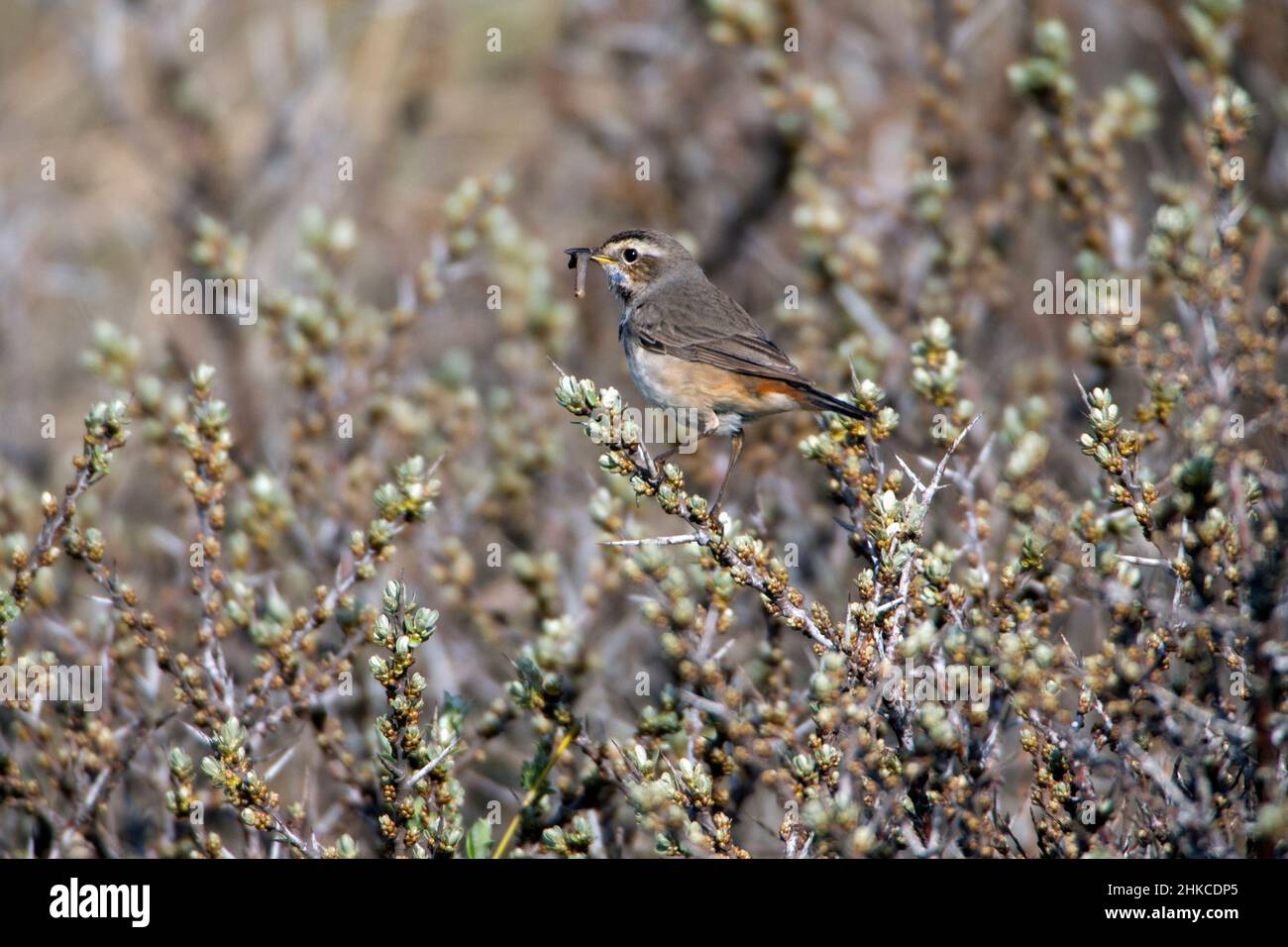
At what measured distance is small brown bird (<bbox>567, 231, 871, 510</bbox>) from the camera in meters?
5.40

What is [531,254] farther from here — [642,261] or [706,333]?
[706,333]

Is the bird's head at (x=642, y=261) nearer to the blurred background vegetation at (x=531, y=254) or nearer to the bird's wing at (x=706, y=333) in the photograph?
the bird's wing at (x=706, y=333)

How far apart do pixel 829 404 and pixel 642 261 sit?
2.27 metres

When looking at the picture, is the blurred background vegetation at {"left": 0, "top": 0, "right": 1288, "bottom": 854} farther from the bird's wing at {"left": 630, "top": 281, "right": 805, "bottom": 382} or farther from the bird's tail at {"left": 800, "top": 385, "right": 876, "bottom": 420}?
the bird's wing at {"left": 630, "top": 281, "right": 805, "bottom": 382}

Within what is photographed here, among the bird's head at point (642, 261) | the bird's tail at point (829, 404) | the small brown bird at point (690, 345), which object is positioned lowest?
the bird's tail at point (829, 404)

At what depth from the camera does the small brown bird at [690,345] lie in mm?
5402

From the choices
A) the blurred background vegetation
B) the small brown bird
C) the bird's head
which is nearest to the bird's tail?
the small brown bird

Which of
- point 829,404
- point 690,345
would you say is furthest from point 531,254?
point 829,404

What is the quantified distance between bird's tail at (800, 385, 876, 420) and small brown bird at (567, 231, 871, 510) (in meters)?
0.13

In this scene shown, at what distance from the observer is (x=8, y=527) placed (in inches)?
227

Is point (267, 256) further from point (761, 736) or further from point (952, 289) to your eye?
point (761, 736)

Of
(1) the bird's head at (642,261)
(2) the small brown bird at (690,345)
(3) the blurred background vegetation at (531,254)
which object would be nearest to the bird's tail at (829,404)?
(2) the small brown bird at (690,345)

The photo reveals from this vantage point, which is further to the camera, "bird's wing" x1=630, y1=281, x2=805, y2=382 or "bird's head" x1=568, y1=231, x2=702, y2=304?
"bird's head" x1=568, y1=231, x2=702, y2=304

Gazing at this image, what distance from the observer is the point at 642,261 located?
6.34 m
